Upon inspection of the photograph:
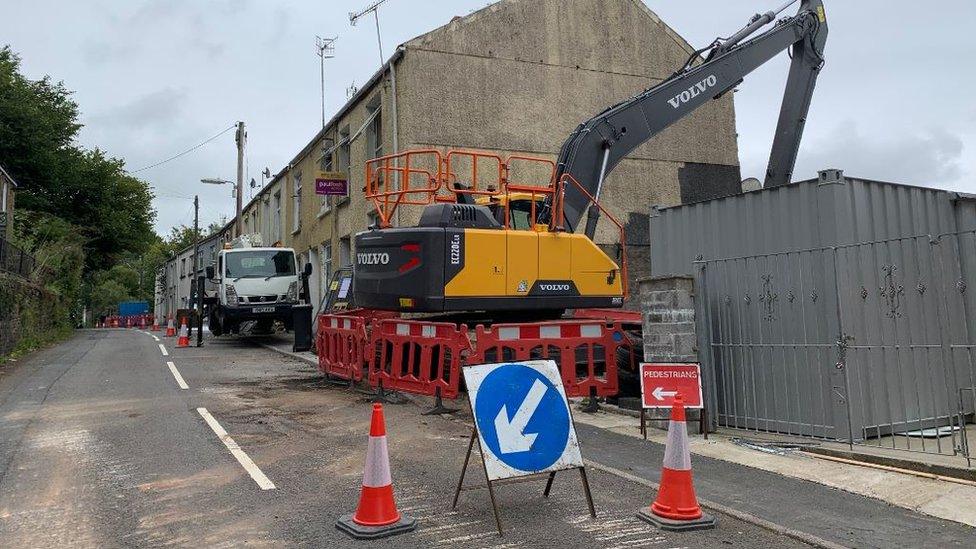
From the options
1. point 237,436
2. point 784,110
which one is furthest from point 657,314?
point 784,110

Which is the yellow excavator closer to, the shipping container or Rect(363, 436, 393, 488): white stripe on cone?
the shipping container

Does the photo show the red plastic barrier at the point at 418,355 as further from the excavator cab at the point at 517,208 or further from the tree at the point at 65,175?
the tree at the point at 65,175

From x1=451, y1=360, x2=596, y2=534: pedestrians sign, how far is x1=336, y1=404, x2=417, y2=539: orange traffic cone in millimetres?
627

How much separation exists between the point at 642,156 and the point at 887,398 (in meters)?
12.3

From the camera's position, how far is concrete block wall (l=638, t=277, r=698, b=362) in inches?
318

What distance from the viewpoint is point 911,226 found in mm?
8227

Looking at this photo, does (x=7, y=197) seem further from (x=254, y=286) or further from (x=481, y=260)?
(x=481, y=260)

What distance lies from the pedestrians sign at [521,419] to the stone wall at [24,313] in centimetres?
1664

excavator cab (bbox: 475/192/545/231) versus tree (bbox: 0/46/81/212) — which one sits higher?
tree (bbox: 0/46/81/212)

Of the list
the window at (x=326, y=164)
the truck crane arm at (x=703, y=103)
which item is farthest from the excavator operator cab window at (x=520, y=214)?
the window at (x=326, y=164)

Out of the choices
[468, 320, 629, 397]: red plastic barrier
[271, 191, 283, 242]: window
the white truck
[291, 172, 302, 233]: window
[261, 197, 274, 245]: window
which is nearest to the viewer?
[468, 320, 629, 397]: red plastic barrier

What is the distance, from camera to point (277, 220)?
3077 cm

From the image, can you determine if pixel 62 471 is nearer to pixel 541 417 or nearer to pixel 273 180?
pixel 541 417

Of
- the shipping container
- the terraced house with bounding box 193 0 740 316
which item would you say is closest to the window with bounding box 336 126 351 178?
the terraced house with bounding box 193 0 740 316
